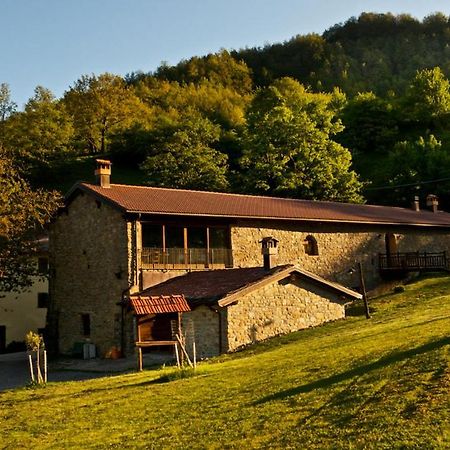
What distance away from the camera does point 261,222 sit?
30.6 meters

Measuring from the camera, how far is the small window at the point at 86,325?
28.7 m

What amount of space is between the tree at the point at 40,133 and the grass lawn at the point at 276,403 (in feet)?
184

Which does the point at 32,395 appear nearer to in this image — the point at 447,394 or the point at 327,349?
the point at 327,349

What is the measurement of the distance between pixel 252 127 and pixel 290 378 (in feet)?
154

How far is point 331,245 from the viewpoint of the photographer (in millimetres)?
33562

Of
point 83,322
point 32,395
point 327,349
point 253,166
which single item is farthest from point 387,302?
point 253,166

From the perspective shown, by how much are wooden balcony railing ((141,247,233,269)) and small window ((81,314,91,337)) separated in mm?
4476

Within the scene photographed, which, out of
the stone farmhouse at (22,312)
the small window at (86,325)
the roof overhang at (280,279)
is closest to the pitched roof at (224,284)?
the roof overhang at (280,279)

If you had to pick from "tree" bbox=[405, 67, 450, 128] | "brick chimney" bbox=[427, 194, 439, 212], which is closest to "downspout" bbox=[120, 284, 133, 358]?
"brick chimney" bbox=[427, 194, 439, 212]

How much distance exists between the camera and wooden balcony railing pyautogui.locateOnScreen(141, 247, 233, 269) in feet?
89.8

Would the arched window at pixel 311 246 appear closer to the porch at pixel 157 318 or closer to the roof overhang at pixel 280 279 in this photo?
the roof overhang at pixel 280 279

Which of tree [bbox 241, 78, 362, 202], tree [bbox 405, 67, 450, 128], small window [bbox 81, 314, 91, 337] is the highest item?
tree [bbox 405, 67, 450, 128]

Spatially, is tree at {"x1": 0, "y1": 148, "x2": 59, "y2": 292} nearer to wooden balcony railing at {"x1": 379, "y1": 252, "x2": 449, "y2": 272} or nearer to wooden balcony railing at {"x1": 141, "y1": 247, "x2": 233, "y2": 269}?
wooden balcony railing at {"x1": 141, "y1": 247, "x2": 233, "y2": 269}

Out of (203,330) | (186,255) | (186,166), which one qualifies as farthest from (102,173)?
(186,166)
